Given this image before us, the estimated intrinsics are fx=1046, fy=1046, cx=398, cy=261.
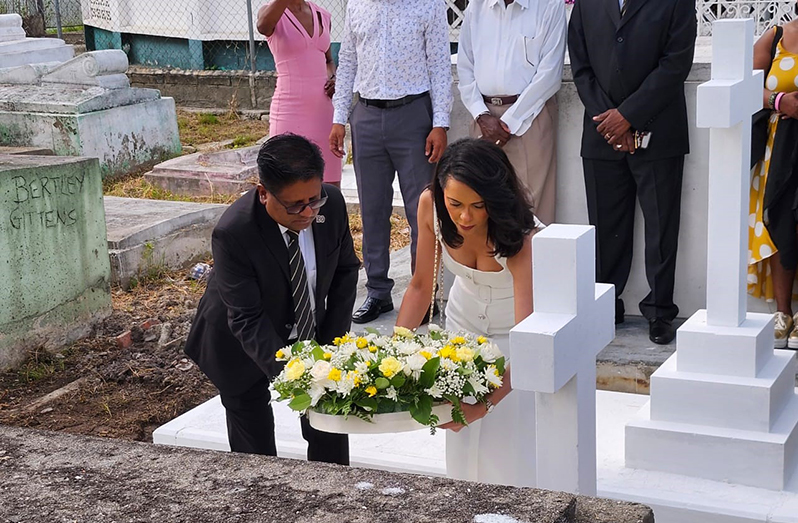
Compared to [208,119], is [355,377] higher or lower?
higher

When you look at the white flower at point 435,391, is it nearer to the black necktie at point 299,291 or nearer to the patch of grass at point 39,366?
the black necktie at point 299,291

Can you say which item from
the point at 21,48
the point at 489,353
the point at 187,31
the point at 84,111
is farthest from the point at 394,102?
the point at 187,31

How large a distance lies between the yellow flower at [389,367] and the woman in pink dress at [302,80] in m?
3.17

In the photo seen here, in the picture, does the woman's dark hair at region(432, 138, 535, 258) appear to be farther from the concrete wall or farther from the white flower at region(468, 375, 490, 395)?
the concrete wall

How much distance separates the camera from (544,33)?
5098 millimetres

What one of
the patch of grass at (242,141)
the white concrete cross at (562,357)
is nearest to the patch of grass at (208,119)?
the patch of grass at (242,141)

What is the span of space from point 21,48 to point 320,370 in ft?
32.8

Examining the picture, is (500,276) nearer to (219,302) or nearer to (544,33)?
(219,302)

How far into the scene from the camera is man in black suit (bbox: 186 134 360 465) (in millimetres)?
3205

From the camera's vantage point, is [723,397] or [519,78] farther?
[519,78]

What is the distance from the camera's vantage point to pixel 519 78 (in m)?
5.11

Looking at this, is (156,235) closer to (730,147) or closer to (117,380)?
(117,380)

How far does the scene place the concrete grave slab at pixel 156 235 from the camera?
7.28 meters

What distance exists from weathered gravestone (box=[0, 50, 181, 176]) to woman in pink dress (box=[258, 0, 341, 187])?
4676mm
